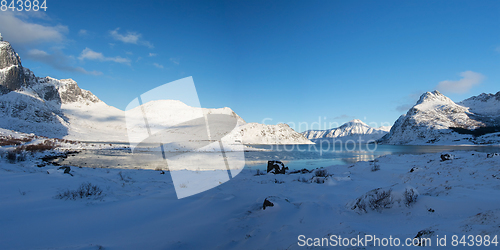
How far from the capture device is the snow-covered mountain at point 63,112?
2904 inches

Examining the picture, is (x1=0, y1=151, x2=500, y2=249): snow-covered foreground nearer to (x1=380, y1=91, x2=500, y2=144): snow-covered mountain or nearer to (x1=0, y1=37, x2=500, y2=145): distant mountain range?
(x1=0, y1=37, x2=500, y2=145): distant mountain range

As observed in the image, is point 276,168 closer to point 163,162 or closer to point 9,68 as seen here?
point 163,162

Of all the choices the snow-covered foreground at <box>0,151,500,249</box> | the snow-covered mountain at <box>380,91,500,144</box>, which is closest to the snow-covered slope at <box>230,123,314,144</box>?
the snow-covered mountain at <box>380,91,500,144</box>

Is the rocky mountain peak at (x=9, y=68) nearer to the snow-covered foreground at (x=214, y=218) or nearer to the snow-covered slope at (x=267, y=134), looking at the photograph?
the snow-covered slope at (x=267, y=134)

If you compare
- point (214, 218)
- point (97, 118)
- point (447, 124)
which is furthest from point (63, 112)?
point (447, 124)

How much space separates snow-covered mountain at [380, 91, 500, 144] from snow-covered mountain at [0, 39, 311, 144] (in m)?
73.8

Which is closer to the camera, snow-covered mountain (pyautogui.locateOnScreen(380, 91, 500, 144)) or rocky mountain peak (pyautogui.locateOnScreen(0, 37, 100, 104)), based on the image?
rocky mountain peak (pyautogui.locateOnScreen(0, 37, 100, 104))

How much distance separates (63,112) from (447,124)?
→ 227 meters

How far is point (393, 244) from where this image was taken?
8.95 feet

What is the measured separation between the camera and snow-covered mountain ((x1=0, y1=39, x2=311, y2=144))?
73.8 meters

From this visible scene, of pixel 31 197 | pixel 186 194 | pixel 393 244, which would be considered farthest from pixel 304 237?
pixel 31 197

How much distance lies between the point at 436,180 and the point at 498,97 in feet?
884

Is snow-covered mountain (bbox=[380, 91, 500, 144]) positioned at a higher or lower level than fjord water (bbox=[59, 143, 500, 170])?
higher

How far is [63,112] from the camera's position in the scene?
112 meters
